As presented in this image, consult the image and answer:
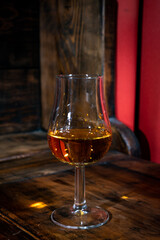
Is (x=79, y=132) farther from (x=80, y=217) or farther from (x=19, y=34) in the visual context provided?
(x=19, y=34)

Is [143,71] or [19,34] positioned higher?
[19,34]

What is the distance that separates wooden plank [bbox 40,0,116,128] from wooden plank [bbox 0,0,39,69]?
0.04 meters

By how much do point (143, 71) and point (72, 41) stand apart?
0.40 meters

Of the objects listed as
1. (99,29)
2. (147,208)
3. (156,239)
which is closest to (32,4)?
(99,29)

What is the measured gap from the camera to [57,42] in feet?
5.26

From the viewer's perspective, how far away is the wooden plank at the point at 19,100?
1.64 metres

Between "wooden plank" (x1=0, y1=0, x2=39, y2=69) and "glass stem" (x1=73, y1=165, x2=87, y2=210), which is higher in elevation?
"wooden plank" (x1=0, y1=0, x2=39, y2=69)

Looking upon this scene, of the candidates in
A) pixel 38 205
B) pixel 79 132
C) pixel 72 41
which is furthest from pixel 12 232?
pixel 72 41

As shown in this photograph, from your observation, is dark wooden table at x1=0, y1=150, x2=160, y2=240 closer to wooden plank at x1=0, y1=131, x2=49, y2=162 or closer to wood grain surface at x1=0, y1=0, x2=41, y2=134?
wooden plank at x1=0, y1=131, x2=49, y2=162

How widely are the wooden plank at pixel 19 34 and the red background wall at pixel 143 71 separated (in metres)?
0.44

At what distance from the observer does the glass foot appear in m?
0.60

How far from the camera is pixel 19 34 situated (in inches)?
64.8

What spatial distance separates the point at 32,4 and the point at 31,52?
0.24 m

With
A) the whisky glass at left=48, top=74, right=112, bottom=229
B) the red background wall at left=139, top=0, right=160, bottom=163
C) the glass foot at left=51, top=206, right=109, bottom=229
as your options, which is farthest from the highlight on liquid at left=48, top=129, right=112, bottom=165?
the red background wall at left=139, top=0, right=160, bottom=163
